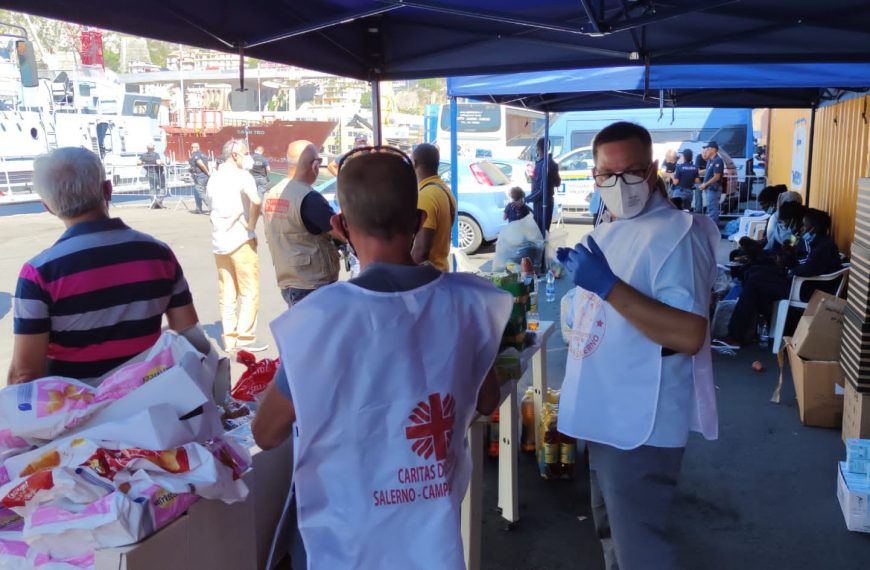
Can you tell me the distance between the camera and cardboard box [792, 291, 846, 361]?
172 inches

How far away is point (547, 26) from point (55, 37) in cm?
8716

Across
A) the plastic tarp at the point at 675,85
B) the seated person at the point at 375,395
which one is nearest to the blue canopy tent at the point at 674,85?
the plastic tarp at the point at 675,85

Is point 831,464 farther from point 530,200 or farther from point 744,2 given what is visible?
point 530,200

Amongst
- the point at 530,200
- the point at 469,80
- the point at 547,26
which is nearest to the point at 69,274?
the point at 547,26

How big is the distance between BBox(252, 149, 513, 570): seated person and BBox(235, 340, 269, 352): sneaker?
479cm

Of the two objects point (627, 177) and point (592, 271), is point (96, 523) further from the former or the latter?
point (627, 177)

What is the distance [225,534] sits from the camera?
5.37 ft

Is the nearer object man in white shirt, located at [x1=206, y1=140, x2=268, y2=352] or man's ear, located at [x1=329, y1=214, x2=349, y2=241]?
man's ear, located at [x1=329, y1=214, x2=349, y2=241]

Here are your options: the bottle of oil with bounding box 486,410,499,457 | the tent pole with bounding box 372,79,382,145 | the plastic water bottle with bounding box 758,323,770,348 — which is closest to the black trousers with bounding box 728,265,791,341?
the plastic water bottle with bounding box 758,323,770,348

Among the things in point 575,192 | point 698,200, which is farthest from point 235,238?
point 698,200

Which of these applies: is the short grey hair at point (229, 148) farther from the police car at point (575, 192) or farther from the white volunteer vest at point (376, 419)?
the police car at point (575, 192)

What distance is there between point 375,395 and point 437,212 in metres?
2.92

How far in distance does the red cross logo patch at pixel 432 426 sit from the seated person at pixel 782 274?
531 cm

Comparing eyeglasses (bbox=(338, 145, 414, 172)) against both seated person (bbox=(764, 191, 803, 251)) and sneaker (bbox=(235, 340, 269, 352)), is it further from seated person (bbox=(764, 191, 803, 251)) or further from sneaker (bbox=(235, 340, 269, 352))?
seated person (bbox=(764, 191, 803, 251))
